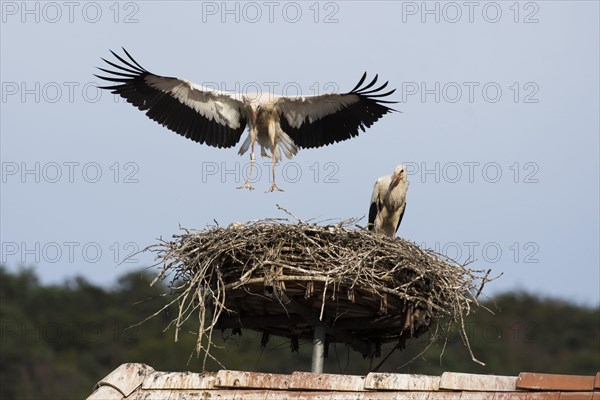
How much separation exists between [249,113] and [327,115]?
2.58 ft

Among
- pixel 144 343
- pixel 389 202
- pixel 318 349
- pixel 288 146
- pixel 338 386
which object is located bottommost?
pixel 144 343

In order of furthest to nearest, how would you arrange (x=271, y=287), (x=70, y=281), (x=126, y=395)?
(x=70, y=281)
(x=271, y=287)
(x=126, y=395)

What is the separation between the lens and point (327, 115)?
39.0ft

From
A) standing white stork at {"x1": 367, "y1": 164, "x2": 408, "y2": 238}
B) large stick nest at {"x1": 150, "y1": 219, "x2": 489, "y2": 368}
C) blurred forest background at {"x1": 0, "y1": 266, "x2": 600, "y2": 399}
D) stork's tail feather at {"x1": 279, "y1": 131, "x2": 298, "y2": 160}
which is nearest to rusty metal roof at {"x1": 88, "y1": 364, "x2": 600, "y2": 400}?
large stick nest at {"x1": 150, "y1": 219, "x2": 489, "y2": 368}

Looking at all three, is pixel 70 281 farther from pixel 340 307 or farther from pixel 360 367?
pixel 340 307

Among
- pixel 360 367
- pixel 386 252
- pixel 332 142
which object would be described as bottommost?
pixel 360 367

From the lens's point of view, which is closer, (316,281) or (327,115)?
(316,281)

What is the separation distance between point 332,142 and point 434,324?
334 cm

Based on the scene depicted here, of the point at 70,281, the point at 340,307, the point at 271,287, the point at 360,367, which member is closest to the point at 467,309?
the point at 340,307

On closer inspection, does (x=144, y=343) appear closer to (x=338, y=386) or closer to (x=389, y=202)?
(x=389, y=202)

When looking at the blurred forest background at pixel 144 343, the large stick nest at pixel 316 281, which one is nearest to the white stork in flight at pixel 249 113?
the large stick nest at pixel 316 281

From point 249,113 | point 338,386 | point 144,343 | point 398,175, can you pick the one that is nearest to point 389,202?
point 398,175

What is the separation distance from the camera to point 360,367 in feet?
119

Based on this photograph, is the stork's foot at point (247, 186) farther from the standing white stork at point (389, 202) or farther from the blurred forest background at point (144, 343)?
the blurred forest background at point (144, 343)
